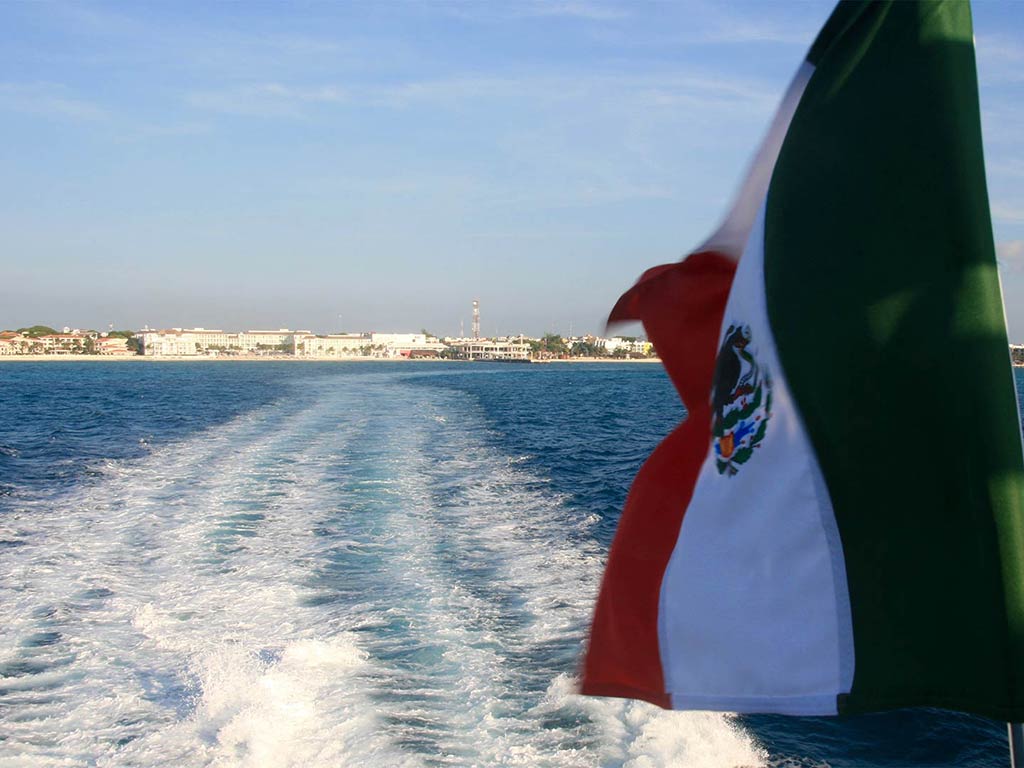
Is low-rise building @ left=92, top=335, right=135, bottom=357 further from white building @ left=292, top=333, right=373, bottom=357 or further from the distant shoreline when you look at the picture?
white building @ left=292, top=333, right=373, bottom=357

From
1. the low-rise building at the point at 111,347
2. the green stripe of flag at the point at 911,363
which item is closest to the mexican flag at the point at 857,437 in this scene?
the green stripe of flag at the point at 911,363

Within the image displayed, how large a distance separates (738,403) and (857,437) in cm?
29

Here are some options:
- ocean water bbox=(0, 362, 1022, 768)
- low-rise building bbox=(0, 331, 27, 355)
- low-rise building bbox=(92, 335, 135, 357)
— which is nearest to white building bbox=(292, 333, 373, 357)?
low-rise building bbox=(92, 335, 135, 357)

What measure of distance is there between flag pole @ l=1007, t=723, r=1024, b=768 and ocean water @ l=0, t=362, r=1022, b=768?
3896 mm

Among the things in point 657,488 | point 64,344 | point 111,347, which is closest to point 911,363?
point 657,488

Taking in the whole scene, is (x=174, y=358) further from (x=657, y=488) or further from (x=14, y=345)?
(x=657, y=488)

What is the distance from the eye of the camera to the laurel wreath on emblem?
78.7 inches

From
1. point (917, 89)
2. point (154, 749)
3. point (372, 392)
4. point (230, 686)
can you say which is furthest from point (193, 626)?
point (372, 392)

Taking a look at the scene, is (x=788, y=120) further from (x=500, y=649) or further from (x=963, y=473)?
(x=500, y=649)

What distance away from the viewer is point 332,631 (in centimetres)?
754

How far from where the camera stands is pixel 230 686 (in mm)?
6176

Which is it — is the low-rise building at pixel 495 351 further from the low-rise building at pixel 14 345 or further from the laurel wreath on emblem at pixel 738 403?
the laurel wreath on emblem at pixel 738 403

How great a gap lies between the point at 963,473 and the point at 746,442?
455mm

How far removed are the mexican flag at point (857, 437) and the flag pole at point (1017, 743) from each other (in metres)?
0.03
